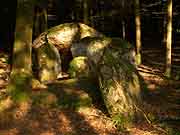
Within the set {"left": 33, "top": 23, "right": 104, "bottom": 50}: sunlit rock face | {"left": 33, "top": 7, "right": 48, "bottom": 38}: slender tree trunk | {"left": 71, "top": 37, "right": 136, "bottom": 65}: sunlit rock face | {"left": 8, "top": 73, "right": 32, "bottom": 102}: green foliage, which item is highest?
{"left": 33, "top": 7, "right": 48, "bottom": 38}: slender tree trunk

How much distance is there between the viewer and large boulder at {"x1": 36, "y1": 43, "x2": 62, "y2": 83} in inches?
575

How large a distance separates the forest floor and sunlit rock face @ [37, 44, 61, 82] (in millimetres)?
1204

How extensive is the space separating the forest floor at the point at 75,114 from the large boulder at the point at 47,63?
1.20 m

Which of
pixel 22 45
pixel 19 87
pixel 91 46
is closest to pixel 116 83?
pixel 91 46

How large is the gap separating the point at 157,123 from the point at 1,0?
46.0 feet

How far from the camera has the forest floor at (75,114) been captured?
10539 millimetres

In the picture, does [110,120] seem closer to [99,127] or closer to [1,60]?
[99,127]

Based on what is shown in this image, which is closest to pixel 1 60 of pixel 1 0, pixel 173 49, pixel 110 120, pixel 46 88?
pixel 1 0

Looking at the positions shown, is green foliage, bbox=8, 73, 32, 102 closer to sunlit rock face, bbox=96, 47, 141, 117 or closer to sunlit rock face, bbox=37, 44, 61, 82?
sunlit rock face, bbox=37, 44, 61, 82

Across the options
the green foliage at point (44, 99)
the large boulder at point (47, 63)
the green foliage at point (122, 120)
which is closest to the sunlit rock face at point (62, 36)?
the large boulder at point (47, 63)

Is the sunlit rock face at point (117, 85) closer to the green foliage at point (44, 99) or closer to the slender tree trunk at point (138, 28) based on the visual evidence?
the green foliage at point (44, 99)

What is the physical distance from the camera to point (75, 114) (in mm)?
11523

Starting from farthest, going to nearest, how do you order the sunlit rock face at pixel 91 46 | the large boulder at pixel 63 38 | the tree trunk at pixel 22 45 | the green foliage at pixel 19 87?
the large boulder at pixel 63 38 < the sunlit rock face at pixel 91 46 < the tree trunk at pixel 22 45 < the green foliage at pixel 19 87

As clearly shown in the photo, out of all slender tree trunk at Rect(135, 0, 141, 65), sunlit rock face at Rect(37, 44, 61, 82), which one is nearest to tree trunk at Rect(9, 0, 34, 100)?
sunlit rock face at Rect(37, 44, 61, 82)
